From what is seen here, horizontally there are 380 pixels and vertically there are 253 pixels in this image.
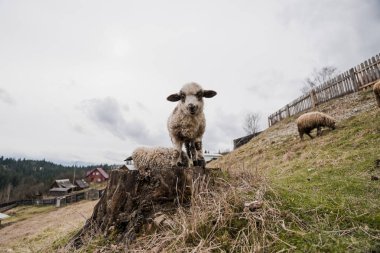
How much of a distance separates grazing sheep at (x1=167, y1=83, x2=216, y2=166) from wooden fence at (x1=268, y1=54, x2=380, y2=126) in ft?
46.9

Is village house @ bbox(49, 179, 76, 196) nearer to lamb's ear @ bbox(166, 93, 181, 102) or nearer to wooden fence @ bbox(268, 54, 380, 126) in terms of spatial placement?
wooden fence @ bbox(268, 54, 380, 126)

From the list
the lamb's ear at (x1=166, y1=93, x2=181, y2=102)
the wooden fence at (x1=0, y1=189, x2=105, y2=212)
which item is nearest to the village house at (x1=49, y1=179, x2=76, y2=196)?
the wooden fence at (x1=0, y1=189, x2=105, y2=212)

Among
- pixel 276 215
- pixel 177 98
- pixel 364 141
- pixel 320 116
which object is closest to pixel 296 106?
pixel 320 116

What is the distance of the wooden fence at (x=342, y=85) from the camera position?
14.7 metres

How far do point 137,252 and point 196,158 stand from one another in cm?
230

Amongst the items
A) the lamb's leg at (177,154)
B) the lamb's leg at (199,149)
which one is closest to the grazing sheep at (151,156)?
→ the lamb's leg at (177,154)

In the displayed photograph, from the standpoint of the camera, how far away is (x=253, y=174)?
395 centimetres

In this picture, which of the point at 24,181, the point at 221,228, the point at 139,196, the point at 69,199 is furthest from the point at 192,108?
the point at 24,181

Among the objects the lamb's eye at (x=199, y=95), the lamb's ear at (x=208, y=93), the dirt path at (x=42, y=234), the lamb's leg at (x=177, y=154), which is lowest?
the dirt path at (x=42, y=234)

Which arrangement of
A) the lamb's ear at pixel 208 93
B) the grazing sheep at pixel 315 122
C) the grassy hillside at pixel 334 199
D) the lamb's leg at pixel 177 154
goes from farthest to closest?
the grazing sheep at pixel 315 122 < the lamb's ear at pixel 208 93 < the lamb's leg at pixel 177 154 < the grassy hillside at pixel 334 199

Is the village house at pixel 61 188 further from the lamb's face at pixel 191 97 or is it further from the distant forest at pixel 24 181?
the lamb's face at pixel 191 97

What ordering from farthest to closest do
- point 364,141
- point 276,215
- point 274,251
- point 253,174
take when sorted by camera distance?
1. point 364,141
2. point 253,174
3. point 276,215
4. point 274,251

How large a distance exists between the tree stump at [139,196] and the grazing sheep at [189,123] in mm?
969

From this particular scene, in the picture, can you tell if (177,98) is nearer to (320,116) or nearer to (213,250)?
(213,250)
